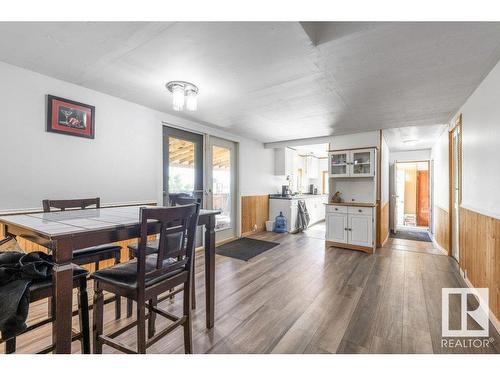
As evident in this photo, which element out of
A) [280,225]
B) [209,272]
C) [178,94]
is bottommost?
[280,225]

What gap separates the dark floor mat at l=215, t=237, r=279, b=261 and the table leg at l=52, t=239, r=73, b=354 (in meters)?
2.59

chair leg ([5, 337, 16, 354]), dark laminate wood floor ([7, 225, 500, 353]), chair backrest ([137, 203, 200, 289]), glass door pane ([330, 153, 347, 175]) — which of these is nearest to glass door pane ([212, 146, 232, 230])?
dark laminate wood floor ([7, 225, 500, 353])

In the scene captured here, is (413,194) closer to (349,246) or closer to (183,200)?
(349,246)

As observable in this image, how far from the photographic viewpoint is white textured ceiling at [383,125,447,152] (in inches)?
162

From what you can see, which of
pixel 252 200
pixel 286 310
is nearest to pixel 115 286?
pixel 286 310

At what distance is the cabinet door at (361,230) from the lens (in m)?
3.90

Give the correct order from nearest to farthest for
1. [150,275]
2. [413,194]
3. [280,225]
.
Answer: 1. [150,275]
2. [280,225]
3. [413,194]

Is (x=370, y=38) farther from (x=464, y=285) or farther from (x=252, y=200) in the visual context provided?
(x=252, y=200)

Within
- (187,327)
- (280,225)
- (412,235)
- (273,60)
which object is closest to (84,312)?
(187,327)

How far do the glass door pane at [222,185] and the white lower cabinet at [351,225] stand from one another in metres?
2.00

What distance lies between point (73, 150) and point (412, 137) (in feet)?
19.0

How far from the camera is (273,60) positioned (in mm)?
1895
